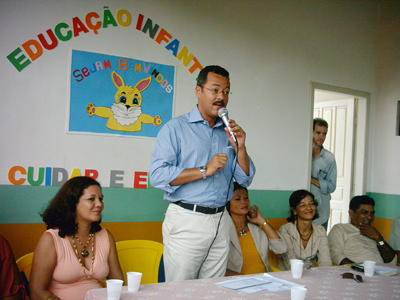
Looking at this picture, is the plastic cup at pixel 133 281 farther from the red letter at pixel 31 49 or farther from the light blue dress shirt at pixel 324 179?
the light blue dress shirt at pixel 324 179

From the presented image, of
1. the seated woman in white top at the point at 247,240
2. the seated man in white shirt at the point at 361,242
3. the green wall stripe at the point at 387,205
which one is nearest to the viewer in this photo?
the seated woman in white top at the point at 247,240

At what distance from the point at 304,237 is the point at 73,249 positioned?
6.59 feet

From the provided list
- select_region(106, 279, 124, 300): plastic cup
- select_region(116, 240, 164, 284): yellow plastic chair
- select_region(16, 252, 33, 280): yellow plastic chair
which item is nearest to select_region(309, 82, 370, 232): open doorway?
select_region(116, 240, 164, 284): yellow plastic chair

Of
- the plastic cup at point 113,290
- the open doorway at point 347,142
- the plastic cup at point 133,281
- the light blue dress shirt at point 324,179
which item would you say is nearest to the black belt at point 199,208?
the plastic cup at point 133,281

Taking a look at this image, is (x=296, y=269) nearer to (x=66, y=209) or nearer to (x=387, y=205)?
(x=66, y=209)

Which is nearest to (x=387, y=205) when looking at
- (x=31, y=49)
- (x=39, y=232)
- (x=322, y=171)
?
(x=322, y=171)

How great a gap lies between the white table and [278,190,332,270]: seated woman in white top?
107cm

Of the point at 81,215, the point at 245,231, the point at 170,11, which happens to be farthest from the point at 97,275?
the point at 170,11

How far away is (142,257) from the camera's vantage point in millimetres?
2602

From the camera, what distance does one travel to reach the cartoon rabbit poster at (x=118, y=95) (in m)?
2.97

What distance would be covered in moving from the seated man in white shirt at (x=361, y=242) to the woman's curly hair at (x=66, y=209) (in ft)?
7.52

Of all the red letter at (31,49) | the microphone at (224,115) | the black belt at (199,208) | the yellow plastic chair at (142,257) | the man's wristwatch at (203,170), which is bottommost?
the yellow plastic chair at (142,257)

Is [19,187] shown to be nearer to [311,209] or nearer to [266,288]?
[266,288]

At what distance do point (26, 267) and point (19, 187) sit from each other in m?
0.81
